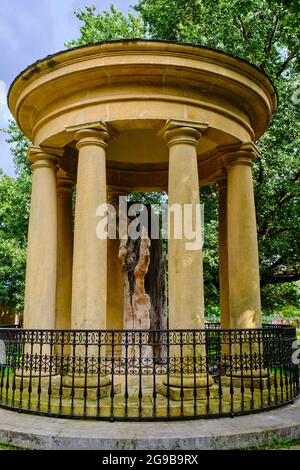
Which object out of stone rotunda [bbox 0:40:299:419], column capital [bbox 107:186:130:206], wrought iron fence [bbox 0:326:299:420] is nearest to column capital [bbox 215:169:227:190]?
stone rotunda [bbox 0:40:299:419]

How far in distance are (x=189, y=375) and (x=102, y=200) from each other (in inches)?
143

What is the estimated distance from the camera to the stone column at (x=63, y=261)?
1064cm

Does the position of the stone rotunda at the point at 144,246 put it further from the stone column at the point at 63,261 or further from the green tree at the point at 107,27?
the green tree at the point at 107,27

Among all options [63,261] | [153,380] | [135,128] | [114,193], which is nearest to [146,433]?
[153,380]

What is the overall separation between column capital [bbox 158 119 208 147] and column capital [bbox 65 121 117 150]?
1180 millimetres

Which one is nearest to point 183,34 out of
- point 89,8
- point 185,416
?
point 89,8

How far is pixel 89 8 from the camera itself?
22906mm

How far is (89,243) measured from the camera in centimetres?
785

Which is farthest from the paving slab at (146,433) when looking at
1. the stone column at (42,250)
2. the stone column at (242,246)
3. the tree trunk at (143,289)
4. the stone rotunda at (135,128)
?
the tree trunk at (143,289)

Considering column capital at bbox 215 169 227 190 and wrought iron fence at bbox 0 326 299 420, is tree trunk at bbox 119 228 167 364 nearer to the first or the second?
wrought iron fence at bbox 0 326 299 420

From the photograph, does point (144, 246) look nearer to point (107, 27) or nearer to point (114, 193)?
point (114, 193)

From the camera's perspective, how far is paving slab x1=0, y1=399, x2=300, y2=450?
540 centimetres
